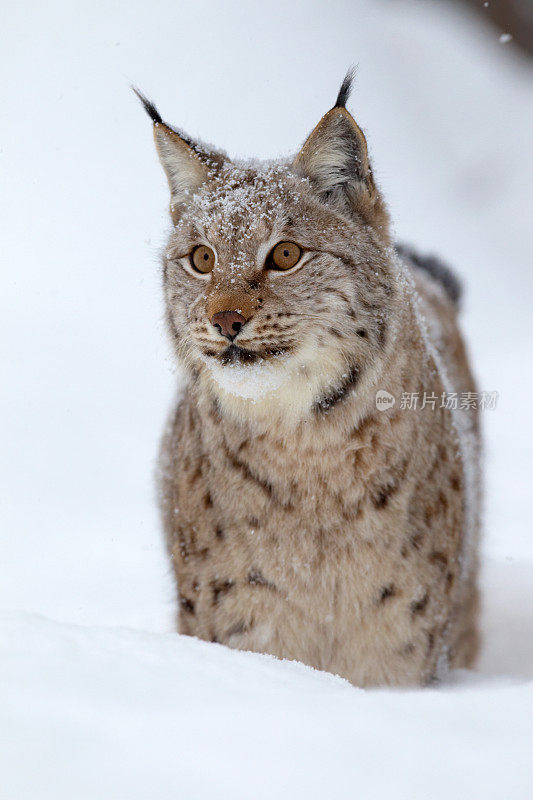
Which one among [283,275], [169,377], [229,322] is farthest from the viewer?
[169,377]

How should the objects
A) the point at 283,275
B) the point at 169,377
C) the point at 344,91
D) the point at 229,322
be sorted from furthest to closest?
the point at 169,377, the point at 344,91, the point at 283,275, the point at 229,322

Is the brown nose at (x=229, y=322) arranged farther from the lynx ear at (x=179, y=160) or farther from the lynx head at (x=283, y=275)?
the lynx ear at (x=179, y=160)

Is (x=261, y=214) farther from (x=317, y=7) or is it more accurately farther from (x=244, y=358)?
(x=317, y=7)

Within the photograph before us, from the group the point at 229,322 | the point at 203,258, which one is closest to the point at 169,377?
the point at 203,258

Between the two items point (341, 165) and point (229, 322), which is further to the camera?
point (341, 165)

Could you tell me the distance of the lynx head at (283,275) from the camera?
277cm

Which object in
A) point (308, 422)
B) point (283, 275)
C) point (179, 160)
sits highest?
point (179, 160)

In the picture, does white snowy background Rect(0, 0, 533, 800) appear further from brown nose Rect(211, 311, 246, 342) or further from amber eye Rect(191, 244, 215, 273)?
brown nose Rect(211, 311, 246, 342)

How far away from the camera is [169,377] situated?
701 centimetres

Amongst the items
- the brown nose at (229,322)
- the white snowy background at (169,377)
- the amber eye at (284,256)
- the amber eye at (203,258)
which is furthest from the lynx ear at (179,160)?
the brown nose at (229,322)

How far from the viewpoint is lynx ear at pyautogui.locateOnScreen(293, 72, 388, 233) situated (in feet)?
9.79

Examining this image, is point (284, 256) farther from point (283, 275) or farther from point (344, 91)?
point (344, 91)

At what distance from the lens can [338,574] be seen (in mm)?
3199

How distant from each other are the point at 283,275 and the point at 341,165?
0.52 meters
